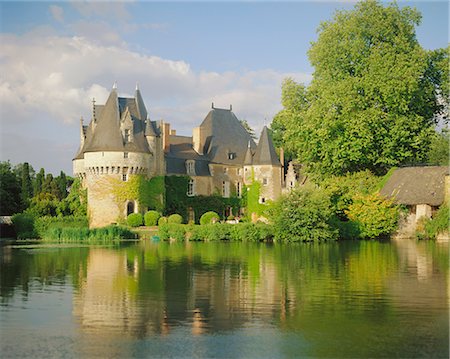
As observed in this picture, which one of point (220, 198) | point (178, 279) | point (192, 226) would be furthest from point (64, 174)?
point (178, 279)

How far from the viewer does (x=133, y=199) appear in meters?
51.8

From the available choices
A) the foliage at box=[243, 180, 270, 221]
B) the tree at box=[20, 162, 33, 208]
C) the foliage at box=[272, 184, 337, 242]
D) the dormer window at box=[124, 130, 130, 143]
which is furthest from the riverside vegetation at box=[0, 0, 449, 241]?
the tree at box=[20, 162, 33, 208]

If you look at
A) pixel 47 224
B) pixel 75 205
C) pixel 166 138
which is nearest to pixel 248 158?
pixel 166 138

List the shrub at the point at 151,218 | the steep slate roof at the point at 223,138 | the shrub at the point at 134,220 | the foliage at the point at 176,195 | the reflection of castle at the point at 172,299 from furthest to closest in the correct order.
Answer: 1. the steep slate roof at the point at 223,138
2. the foliage at the point at 176,195
3. the shrub at the point at 151,218
4. the shrub at the point at 134,220
5. the reflection of castle at the point at 172,299

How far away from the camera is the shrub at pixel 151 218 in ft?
163

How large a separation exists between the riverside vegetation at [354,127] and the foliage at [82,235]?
0.17 meters

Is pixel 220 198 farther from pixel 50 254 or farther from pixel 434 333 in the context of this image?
pixel 434 333

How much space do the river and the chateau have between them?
24.9 meters

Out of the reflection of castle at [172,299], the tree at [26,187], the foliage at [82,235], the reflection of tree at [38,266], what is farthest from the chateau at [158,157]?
the reflection of castle at [172,299]

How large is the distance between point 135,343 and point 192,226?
3060cm

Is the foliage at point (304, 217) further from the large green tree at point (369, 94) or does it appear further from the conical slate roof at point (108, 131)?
the conical slate roof at point (108, 131)

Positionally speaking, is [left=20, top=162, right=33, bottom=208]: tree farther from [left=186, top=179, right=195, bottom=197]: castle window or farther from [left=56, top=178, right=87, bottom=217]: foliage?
[left=186, top=179, right=195, bottom=197]: castle window

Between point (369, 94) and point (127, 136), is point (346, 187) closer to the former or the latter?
point (369, 94)

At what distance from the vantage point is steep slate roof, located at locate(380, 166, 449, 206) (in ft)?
135
